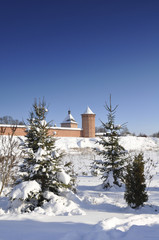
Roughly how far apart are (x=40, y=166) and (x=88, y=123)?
34122 millimetres

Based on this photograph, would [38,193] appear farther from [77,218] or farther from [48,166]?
[77,218]

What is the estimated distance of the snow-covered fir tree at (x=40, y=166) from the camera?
16.6 feet

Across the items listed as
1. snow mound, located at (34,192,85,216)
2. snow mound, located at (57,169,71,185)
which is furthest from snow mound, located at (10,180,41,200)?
snow mound, located at (57,169,71,185)

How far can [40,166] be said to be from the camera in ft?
17.1

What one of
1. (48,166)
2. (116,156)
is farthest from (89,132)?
(48,166)

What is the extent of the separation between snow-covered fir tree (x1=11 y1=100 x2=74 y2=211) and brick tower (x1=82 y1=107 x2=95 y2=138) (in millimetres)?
33035

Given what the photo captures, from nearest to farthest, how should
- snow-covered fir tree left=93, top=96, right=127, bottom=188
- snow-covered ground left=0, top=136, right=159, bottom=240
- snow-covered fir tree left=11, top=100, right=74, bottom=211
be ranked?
snow-covered ground left=0, top=136, right=159, bottom=240
snow-covered fir tree left=11, top=100, right=74, bottom=211
snow-covered fir tree left=93, top=96, right=127, bottom=188

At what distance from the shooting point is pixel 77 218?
405 centimetres

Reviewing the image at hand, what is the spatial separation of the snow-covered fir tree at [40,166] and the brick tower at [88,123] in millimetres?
33035

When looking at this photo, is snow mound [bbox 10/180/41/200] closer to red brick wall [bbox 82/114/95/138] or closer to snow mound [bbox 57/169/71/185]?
snow mound [bbox 57/169/71/185]

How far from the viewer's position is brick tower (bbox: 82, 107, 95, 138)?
3859 centimetres

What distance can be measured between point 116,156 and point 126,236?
4.56 metres

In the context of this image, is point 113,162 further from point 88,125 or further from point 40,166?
point 88,125

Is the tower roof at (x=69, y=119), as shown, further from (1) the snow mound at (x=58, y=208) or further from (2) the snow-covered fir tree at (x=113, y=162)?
(1) the snow mound at (x=58, y=208)
